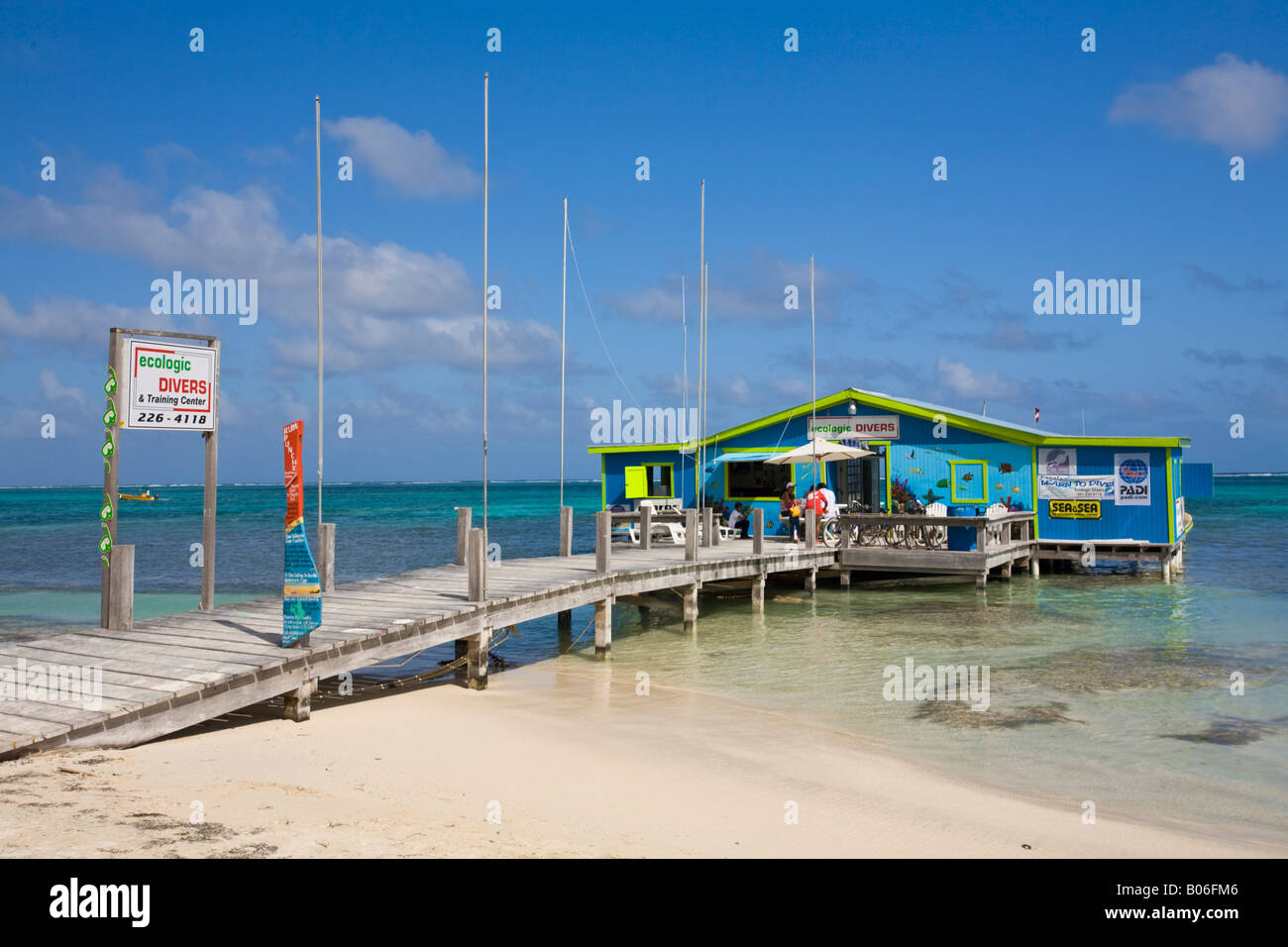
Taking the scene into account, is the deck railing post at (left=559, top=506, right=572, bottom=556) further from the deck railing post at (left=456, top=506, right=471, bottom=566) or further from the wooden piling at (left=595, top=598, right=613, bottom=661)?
the wooden piling at (left=595, top=598, right=613, bottom=661)

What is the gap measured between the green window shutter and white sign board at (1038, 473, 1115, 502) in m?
10.1

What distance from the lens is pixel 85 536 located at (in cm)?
4559

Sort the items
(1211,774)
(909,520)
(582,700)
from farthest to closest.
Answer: (909,520), (582,700), (1211,774)

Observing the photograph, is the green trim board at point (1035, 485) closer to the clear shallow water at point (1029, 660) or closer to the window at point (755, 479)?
the clear shallow water at point (1029, 660)

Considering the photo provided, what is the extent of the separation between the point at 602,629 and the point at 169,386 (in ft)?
23.0

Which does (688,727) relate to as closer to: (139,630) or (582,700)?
(582,700)

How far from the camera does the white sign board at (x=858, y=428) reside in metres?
23.6

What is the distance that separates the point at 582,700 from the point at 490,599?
66.7 inches

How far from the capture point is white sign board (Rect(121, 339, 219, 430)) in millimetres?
10398

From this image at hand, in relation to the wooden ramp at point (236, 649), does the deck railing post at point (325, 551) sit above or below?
above

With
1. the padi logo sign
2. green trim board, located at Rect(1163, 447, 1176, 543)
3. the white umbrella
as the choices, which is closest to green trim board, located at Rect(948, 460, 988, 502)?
the white umbrella

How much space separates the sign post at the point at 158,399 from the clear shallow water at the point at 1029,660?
4.26 metres

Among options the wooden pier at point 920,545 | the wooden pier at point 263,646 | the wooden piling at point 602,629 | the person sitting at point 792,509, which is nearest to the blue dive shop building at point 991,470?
the person sitting at point 792,509
